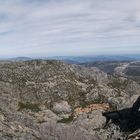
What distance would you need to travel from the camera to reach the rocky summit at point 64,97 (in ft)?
216

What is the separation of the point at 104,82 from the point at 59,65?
13130 mm

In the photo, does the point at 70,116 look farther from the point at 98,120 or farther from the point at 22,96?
the point at 22,96

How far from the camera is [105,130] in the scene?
69.4 m

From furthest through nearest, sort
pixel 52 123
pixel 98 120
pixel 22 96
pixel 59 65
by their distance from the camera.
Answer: pixel 59 65, pixel 22 96, pixel 98 120, pixel 52 123

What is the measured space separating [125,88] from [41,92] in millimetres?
23635

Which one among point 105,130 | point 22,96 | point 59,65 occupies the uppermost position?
point 59,65

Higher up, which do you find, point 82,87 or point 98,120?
point 82,87

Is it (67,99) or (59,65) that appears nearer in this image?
(67,99)

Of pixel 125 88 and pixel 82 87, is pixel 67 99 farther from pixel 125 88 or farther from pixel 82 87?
pixel 125 88

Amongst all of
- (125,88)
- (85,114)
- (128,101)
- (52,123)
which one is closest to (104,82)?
(125,88)

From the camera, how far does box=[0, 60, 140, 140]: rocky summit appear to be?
6575cm

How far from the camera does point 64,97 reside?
81938 mm

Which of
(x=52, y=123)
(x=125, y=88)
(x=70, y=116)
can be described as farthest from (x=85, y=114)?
(x=125, y=88)

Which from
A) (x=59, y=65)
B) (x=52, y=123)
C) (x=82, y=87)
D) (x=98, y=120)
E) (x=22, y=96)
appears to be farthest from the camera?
(x=59, y=65)
